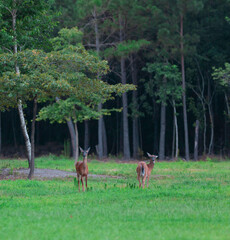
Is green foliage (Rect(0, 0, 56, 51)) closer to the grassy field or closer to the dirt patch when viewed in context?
the dirt patch

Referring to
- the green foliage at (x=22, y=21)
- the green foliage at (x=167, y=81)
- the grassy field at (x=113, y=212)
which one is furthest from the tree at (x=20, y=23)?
the green foliage at (x=167, y=81)

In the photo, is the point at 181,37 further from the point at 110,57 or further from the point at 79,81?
the point at 79,81

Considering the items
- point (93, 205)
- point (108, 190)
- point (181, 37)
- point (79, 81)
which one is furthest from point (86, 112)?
point (93, 205)

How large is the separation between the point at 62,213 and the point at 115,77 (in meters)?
34.5

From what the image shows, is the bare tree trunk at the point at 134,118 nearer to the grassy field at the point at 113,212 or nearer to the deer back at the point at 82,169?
the grassy field at the point at 113,212

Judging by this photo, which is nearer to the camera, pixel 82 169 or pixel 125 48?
pixel 82 169

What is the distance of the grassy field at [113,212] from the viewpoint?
9391 millimetres

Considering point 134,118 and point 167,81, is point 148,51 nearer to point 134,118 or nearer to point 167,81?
point 167,81

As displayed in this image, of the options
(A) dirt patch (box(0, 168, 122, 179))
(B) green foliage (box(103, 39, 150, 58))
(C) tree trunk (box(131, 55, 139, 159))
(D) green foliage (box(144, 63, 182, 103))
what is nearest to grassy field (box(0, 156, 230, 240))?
(A) dirt patch (box(0, 168, 122, 179))

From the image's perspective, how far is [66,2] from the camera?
4209 cm

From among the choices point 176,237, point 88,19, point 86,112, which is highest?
point 88,19

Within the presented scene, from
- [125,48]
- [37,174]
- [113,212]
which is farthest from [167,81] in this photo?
[113,212]

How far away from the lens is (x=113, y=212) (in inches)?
459

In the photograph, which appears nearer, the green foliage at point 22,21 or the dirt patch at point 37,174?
the green foliage at point 22,21
